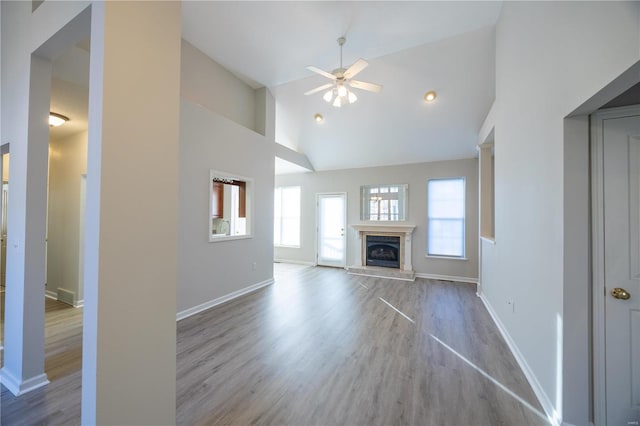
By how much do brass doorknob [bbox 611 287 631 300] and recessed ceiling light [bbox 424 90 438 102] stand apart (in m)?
3.79

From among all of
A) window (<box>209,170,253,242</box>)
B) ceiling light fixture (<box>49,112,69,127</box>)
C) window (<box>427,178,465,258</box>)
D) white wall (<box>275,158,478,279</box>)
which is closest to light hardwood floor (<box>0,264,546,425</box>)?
window (<box>209,170,253,242</box>)

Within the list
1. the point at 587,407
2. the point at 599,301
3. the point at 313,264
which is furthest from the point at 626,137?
the point at 313,264

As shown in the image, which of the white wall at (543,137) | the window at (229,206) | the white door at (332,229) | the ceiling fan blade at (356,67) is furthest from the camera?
the white door at (332,229)

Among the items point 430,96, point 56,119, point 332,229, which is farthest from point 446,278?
point 56,119

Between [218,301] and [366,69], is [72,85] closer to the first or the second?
[218,301]

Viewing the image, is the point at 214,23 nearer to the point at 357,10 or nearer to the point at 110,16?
the point at 357,10

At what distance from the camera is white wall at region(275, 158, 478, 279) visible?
5.29 meters

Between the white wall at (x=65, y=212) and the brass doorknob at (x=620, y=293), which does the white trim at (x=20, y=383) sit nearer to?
the white wall at (x=65, y=212)

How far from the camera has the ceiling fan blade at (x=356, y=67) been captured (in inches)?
111

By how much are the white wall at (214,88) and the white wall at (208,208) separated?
0.42 metres

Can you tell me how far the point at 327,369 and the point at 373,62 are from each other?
4329 millimetres

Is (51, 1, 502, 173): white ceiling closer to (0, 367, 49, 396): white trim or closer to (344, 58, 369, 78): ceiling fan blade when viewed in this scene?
(344, 58, 369, 78): ceiling fan blade

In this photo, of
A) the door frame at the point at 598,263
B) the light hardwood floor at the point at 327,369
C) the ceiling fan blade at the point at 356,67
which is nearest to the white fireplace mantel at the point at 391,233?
the light hardwood floor at the point at 327,369

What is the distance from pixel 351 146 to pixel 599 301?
488cm
